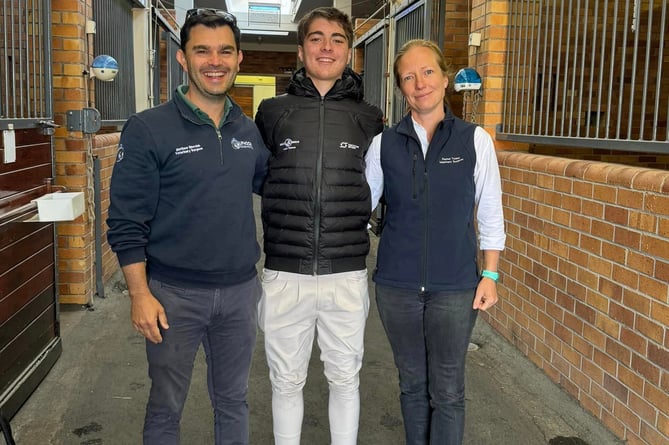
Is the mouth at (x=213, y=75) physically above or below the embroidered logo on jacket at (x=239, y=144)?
above

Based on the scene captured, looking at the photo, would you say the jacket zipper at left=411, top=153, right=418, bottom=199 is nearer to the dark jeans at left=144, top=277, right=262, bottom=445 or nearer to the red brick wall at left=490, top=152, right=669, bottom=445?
the dark jeans at left=144, top=277, right=262, bottom=445

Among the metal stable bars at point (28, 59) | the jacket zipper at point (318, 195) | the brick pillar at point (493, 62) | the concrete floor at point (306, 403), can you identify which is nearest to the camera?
the jacket zipper at point (318, 195)

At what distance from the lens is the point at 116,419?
122 inches

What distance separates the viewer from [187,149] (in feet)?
6.84

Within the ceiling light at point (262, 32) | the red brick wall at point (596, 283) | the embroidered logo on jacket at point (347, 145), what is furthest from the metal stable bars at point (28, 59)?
the ceiling light at point (262, 32)

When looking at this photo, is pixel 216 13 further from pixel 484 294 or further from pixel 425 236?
pixel 484 294

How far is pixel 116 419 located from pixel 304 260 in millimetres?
1472

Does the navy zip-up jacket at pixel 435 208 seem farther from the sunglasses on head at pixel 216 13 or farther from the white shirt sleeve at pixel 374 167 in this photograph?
the sunglasses on head at pixel 216 13

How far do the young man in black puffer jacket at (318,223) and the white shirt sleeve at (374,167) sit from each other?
1.3 inches

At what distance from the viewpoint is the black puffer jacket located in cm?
229

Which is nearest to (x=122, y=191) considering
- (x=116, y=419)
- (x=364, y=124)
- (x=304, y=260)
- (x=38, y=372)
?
(x=304, y=260)

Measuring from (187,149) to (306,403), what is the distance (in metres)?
1.73

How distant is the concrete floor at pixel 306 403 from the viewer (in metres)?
2.98

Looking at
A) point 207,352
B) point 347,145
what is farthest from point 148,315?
point 347,145
